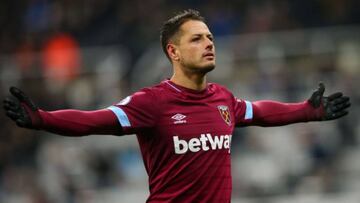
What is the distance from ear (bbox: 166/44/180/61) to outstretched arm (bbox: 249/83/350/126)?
717mm

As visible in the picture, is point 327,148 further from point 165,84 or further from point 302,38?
point 165,84

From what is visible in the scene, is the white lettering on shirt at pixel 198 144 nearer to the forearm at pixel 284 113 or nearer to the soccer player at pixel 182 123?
the soccer player at pixel 182 123

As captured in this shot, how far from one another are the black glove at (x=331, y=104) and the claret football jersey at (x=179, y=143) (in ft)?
2.92

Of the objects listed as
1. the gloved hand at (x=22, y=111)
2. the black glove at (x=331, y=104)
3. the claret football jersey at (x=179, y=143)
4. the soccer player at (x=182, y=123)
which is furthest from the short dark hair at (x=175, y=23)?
the gloved hand at (x=22, y=111)

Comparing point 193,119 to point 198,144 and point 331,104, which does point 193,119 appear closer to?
point 198,144

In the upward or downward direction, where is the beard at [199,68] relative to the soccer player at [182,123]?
upward

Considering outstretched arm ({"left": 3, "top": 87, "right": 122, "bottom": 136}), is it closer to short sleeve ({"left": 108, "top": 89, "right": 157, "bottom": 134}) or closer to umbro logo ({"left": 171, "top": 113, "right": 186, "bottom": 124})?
short sleeve ({"left": 108, "top": 89, "right": 157, "bottom": 134})

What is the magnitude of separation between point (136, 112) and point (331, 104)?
61.2 inches

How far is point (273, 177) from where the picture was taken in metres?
12.2

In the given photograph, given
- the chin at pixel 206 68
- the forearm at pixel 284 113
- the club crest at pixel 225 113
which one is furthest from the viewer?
the forearm at pixel 284 113

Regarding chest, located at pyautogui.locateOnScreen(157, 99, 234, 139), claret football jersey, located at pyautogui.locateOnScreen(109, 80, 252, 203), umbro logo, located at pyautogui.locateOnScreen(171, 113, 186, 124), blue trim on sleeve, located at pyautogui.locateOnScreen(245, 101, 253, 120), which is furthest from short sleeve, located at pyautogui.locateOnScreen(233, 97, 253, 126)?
umbro logo, located at pyautogui.locateOnScreen(171, 113, 186, 124)

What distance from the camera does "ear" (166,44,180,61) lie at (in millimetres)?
7176

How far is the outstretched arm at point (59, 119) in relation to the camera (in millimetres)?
6301

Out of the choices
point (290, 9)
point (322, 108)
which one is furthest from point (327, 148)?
point (322, 108)
